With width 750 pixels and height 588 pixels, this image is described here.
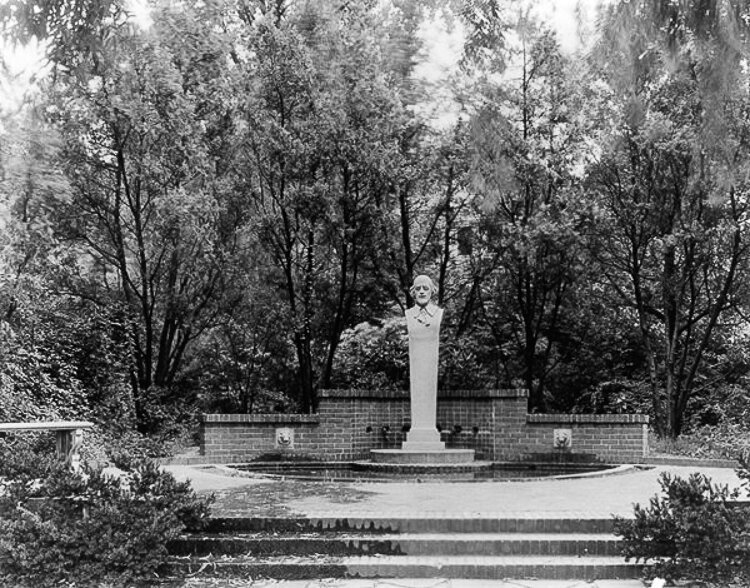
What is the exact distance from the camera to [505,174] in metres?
6.46

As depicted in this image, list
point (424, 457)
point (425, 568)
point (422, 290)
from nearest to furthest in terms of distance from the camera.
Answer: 1. point (425, 568)
2. point (424, 457)
3. point (422, 290)

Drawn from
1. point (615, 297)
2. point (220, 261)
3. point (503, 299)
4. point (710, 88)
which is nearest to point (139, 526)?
point (710, 88)

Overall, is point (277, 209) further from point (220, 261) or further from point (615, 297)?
point (615, 297)

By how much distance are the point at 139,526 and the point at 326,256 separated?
9.38m

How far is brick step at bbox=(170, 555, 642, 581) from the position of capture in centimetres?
546

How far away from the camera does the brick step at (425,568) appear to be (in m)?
5.46

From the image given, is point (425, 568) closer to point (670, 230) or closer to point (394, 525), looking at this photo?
point (394, 525)

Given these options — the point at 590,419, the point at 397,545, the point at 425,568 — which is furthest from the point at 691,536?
the point at 590,419

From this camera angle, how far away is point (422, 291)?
35.9ft

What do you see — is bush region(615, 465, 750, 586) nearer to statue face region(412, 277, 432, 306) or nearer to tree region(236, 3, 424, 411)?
statue face region(412, 277, 432, 306)

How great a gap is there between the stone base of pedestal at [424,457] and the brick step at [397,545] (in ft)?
14.7

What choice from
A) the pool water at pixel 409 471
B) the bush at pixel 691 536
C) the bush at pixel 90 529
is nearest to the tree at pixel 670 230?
the pool water at pixel 409 471

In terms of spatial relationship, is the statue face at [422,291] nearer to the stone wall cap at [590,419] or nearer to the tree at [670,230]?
the stone wall cap at [590,419]

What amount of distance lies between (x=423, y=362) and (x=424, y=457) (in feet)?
4.86
